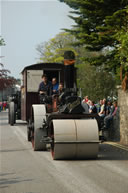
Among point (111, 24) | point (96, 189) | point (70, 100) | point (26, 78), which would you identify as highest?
point (111, 24)

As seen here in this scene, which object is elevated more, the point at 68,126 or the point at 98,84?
the point at 98,84

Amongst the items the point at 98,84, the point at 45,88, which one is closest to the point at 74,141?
the point at 45,88

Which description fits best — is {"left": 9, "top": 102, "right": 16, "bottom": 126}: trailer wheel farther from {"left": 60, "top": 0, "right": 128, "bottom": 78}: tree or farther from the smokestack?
the smokestack

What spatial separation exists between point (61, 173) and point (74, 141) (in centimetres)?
191

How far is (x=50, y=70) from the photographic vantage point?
1791 centimetres

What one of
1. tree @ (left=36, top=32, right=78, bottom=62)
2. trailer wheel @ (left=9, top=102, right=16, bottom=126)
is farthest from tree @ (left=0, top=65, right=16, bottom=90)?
trailer wheel @ (left=9, top=102, right=16, bottom=126)

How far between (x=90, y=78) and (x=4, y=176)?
3771 centimetres

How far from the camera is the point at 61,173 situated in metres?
8.71

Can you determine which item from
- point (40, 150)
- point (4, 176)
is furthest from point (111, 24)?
point (4, 176)

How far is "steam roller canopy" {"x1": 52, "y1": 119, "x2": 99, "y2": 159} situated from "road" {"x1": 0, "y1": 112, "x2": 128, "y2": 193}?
0.72 feet

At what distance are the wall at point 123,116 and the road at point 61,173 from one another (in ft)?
8.79

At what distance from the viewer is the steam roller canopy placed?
1051 centimetres

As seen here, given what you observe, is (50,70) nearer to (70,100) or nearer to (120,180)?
(70,100)

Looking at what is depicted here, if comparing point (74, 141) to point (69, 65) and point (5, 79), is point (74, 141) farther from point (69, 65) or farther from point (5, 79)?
point (5, 79)
